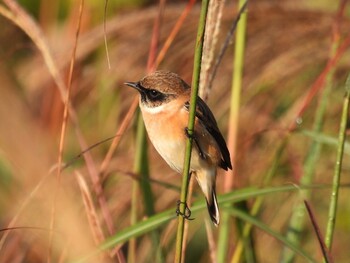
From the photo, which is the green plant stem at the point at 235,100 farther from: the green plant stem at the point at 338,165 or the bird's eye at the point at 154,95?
the green plant stem at the point at 338,165

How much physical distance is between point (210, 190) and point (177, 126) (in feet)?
0.94

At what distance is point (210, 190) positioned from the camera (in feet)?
7.70

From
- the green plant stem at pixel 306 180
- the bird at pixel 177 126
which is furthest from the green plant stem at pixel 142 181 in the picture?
the green plant stem at pixel 306 180

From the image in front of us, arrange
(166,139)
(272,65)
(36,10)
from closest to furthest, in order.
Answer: (166,139), (272,65), (36,10)

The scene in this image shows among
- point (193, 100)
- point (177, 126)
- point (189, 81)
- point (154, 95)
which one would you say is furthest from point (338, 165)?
point (189, 81)

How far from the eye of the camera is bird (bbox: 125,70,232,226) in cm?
221

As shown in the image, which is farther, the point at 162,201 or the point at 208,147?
the point at 162,201

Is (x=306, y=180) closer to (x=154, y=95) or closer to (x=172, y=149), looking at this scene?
(x=172, y=149)

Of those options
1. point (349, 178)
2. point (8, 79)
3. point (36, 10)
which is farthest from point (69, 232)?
point (36, 10)

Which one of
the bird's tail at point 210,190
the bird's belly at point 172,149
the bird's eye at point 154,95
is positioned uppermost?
the bird's eye at point 154,95

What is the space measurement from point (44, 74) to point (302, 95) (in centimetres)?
132

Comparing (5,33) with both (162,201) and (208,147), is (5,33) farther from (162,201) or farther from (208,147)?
(208,147)

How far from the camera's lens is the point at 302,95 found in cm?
355

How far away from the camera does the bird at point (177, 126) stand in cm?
221
